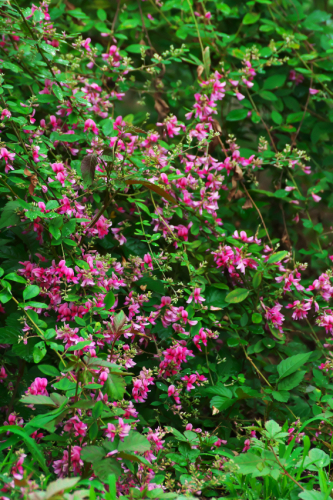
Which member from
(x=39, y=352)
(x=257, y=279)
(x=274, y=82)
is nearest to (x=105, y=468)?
(x=39, y=352)

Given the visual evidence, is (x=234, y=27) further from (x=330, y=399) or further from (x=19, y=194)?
(x=330, y=399)

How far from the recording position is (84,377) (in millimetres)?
1210

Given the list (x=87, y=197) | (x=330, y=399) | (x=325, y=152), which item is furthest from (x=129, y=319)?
(x=325, y=152)

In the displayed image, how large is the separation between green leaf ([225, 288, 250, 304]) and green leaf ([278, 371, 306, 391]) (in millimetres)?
349

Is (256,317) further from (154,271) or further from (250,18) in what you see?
(250,18)

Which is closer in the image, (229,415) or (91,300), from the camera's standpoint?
(91,300)

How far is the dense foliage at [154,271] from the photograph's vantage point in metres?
1.35

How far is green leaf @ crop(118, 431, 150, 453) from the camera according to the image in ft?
3.89

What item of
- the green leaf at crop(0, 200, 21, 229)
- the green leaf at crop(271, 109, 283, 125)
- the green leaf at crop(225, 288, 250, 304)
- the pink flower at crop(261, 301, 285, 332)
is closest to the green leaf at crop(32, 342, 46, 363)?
the green leaf at crop(0, 200, 21, 229)

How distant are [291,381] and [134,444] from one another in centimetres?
77

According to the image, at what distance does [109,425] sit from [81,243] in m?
0.72

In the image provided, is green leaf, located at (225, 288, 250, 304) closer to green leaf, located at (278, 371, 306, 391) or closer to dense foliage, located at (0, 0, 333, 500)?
dense foliage, located at (0, 0, 333, 500)

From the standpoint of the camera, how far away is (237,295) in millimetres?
1824

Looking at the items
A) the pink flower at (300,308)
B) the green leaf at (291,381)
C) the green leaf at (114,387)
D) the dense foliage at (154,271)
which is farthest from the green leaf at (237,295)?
the green leaf at (114,387)
